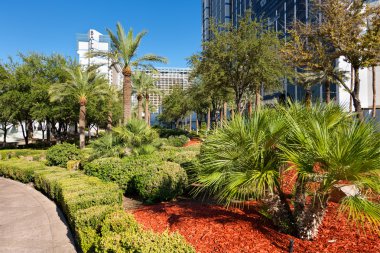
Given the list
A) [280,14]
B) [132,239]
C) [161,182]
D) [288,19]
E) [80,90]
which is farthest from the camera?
[280,14]

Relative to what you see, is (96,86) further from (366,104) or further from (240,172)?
Answer: (366,104)

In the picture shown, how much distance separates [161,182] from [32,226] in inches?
139

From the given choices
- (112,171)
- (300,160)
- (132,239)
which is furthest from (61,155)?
(300,160)

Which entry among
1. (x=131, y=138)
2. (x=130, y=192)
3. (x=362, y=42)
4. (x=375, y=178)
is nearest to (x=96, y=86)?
(x=131, y=138)

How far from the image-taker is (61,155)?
15.3m

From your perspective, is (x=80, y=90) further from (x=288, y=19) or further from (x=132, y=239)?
(x=288, y=19)

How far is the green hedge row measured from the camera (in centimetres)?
381

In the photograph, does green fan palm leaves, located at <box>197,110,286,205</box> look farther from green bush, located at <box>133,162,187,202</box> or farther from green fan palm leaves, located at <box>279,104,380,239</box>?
green bush, located at <box>133,162,187,202</box>

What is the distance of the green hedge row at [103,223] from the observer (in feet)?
12.5

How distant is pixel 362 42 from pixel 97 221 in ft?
41.6

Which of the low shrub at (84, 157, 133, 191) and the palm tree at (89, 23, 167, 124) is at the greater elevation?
the palm tree at (89, 23, 167, 124)

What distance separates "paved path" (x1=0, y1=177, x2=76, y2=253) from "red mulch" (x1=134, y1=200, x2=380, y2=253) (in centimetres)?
196

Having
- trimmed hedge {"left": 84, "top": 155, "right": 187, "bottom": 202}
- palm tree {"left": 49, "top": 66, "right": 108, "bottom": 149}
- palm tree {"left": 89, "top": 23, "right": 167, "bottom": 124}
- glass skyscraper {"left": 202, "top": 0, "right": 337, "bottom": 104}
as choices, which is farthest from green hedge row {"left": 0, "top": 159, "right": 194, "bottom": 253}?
glass skyscraper {"left": 202, "top": 0, "right": 337, "bottom": 104}

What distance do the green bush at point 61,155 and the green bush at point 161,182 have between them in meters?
7.92
